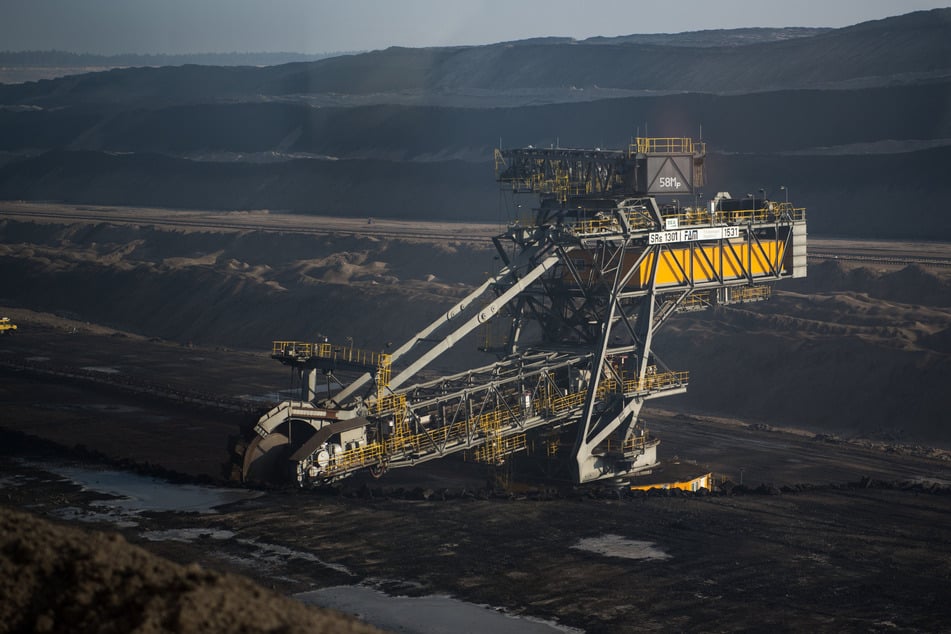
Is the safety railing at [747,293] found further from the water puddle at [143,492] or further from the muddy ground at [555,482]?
the water puddle at [143,492]

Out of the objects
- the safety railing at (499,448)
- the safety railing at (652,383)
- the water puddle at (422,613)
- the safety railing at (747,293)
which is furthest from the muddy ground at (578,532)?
the safety railing at (747,293)

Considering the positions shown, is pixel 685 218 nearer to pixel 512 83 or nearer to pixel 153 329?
pixel 153 329

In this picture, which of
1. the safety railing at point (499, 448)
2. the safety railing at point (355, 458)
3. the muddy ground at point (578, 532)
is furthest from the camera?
the safety railing at point (499, 448)

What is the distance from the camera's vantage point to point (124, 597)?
63.3 feet

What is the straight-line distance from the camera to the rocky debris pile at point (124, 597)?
18.4m

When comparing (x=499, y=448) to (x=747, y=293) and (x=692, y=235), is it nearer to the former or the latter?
(x=692, y=235)

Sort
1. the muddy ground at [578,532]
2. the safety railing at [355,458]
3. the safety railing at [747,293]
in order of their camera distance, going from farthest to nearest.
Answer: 1. the safety railing at [747,293]
2. the safety railing at [355,458]
3. the muddy ground at [578,532]

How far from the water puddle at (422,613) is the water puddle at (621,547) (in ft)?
16.6

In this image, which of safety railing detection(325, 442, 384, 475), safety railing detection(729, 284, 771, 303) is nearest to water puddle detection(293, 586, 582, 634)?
safety railing detection(325, 442, 384, 475)

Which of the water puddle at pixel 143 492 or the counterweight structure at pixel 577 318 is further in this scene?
the counterweight structure at pixel 577 318

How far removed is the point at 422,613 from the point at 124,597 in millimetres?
8993

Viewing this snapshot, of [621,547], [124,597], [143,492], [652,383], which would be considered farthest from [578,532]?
[124,597]

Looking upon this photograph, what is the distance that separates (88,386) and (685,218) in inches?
1066

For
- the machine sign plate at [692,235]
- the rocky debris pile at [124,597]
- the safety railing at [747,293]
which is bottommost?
the rocky debris pile at [124,597]
